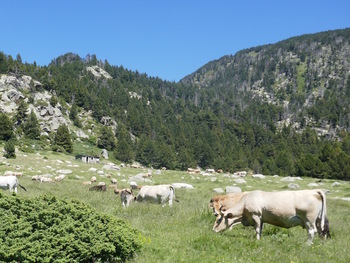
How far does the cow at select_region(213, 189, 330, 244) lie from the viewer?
431 inches

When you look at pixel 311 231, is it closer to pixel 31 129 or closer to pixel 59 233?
pixel 59 233

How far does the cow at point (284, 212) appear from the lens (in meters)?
10.9

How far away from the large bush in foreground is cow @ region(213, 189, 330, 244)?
14.2ft

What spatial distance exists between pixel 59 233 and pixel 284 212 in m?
7.18

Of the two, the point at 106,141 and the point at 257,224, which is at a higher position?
the point at 257,224

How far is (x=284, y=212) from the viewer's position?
11086mm

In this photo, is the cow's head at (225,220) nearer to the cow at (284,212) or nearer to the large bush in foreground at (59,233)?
the cow at (284,212)

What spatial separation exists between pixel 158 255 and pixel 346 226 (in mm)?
9976

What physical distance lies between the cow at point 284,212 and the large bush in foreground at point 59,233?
434 centimetres

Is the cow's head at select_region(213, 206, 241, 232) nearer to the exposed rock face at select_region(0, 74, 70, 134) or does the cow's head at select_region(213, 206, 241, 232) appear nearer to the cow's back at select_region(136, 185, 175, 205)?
the cow's back at select_region(136, 185, 175, 205)

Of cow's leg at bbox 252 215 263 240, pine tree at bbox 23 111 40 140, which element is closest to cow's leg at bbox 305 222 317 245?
cow's leg at bbox 252 215 263 240

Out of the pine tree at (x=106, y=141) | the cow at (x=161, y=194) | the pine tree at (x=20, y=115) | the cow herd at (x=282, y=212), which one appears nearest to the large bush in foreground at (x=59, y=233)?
the cow herd at (x=282, y=212)

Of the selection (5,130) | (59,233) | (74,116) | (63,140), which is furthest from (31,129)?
(59,233)

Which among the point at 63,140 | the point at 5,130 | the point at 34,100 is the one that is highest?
the point at 34,100
